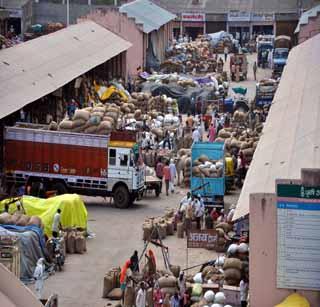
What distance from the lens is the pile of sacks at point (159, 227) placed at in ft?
69.2

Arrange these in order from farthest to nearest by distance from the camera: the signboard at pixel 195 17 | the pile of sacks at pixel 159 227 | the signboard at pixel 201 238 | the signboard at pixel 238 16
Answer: the signboard at pixel 195 17 → the signboard at pixel 238 16 → the pile of sacks at pixel 159 227 → the signboard at pixel 201 238

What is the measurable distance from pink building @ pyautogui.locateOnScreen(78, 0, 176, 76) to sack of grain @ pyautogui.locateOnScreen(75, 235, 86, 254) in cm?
2549

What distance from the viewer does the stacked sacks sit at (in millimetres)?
15898

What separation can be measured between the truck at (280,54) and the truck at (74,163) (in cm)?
2491

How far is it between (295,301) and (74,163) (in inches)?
487

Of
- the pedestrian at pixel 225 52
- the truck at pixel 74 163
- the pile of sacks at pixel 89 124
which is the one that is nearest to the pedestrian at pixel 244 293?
the truck at pixel 74 163

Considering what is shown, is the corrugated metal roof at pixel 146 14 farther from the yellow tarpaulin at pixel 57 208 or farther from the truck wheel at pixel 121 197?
the yellow tarpaulin at pixel 57 208

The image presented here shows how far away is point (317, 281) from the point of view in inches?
506

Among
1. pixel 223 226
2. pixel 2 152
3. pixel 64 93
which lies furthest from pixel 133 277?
pixel 64 93

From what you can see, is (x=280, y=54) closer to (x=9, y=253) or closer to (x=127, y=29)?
(x=127, y=29)

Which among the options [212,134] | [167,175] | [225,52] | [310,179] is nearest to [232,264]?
[310,179]

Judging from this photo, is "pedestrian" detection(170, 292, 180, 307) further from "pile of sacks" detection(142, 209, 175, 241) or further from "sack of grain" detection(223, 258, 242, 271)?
"pile of sacks" detection(142, 209, 175, 241)

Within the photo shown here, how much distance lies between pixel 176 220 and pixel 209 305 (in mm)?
7370

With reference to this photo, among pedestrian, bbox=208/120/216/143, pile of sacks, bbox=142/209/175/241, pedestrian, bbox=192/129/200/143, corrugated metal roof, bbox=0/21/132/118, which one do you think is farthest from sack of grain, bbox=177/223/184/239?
pedestrian, bbox=208/120/216/143
